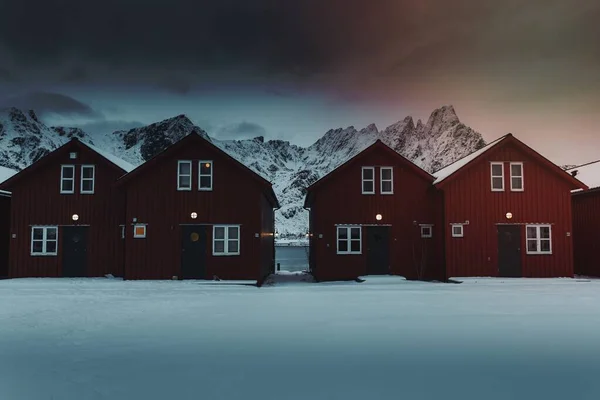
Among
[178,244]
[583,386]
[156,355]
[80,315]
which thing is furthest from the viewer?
[178,244]

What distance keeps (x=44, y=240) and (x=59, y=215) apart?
130 centimetres

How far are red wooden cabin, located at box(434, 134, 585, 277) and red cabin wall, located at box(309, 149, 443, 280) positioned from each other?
994 mm

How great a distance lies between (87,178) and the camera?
77.2ft

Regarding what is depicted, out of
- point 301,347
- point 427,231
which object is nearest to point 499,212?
point 427,231

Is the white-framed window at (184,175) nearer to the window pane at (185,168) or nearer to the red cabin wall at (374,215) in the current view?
the window pane at (185,168)

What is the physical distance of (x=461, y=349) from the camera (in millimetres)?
8391

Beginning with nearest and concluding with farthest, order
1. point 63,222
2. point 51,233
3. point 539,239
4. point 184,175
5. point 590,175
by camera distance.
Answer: point 184,175
point 539,239
point 63,222
point 51,233
point 590,175

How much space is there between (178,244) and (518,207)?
48.3 feet

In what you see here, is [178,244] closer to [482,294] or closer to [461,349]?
[482,294]

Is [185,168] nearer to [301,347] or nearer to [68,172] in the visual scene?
[68,172]

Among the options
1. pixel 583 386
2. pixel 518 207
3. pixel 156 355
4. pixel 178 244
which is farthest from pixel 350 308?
pixel 518 207

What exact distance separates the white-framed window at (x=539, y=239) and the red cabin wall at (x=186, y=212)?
1169 cm

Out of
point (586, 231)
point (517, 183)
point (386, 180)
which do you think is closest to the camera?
point (517, 183)

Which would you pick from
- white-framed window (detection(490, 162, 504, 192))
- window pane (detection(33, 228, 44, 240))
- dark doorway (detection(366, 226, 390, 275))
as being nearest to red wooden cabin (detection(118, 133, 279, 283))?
window pane (detection(33, 228, 44, 240))
